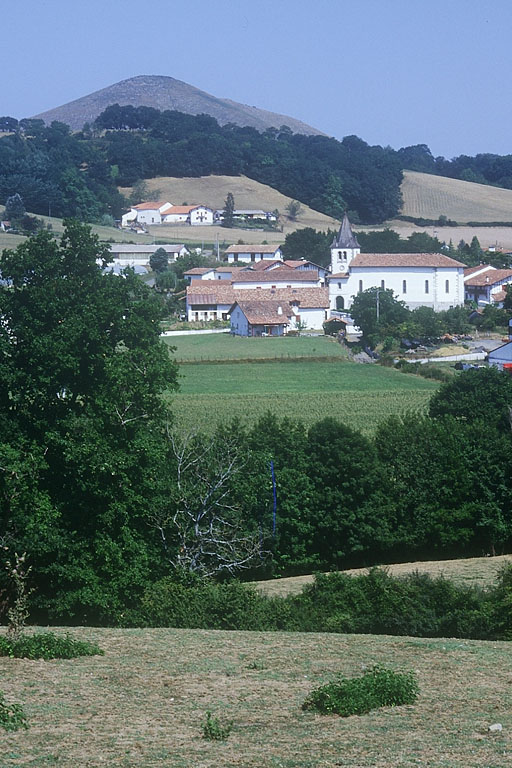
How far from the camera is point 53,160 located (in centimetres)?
13050

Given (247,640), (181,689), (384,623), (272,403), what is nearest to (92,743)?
(181,689)

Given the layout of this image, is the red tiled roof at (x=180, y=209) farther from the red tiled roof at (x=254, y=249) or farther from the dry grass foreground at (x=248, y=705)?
the dry grass foreground at (x=248, y=705)

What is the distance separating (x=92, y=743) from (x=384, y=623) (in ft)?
19.5

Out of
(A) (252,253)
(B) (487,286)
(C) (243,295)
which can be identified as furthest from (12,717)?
(A) (252,253)

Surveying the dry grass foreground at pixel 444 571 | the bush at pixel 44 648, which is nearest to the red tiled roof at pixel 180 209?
the dry grass foreground at pixel 444 571

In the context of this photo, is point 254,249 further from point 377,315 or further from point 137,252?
point 377,315

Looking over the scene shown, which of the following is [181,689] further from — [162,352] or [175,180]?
[175,180]

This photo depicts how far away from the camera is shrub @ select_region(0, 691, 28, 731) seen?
7.80m

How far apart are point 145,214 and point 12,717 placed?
113m

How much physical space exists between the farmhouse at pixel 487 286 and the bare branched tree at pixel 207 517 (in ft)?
184

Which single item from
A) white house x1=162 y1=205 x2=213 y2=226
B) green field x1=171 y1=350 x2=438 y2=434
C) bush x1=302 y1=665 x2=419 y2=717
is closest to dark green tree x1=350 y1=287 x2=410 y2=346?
green field x1=171 y1=350 x2=438 y2=434

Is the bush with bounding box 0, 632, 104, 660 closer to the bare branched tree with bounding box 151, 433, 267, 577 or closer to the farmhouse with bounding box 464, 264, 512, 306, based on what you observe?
the bare branched tree with bounding box 151, 433, 267, 577

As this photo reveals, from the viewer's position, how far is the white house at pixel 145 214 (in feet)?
379

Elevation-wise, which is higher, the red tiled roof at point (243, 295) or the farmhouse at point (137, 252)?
the farmhouse at point (137, 252)
